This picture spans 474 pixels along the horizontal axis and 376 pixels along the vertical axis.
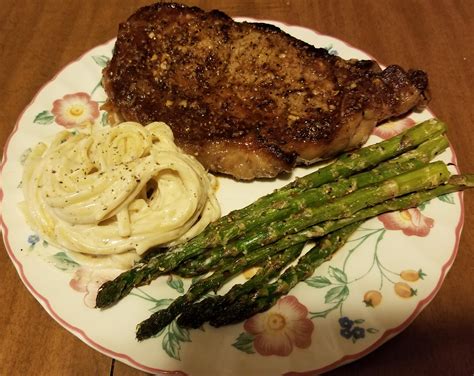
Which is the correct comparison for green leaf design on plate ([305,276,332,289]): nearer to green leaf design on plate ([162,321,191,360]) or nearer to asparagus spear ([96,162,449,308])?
asparagus spear ([96,162,449,308])

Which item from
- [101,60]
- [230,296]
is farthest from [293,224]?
[101,60]

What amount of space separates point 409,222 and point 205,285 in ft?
5.01

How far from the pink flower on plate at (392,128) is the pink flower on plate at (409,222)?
2.49 feet

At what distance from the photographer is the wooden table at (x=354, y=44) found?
297 centimetres

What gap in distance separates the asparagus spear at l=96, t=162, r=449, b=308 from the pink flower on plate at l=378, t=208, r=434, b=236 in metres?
0.16

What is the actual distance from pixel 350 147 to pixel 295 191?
745 mm

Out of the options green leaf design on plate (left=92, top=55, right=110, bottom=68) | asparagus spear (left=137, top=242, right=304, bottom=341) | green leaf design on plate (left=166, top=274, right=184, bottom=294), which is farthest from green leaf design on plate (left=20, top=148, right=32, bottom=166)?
asparagus spear (left=137, top=242, right=304, bottom=341)

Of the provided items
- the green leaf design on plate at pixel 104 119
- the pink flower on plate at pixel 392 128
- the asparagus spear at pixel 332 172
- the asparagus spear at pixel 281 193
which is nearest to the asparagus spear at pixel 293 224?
the asparagus spear at pixel 281 193

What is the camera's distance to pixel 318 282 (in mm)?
3021

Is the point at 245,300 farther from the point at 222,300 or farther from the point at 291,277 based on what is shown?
the point at 291,277

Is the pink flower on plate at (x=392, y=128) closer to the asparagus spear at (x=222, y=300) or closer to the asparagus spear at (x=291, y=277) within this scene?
the asparagus spear at (x=291, y=277)

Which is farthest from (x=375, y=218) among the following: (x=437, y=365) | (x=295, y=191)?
(x=437, y=365)

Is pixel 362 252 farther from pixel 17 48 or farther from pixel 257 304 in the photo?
pixel 17 48

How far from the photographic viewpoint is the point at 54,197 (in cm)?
312
